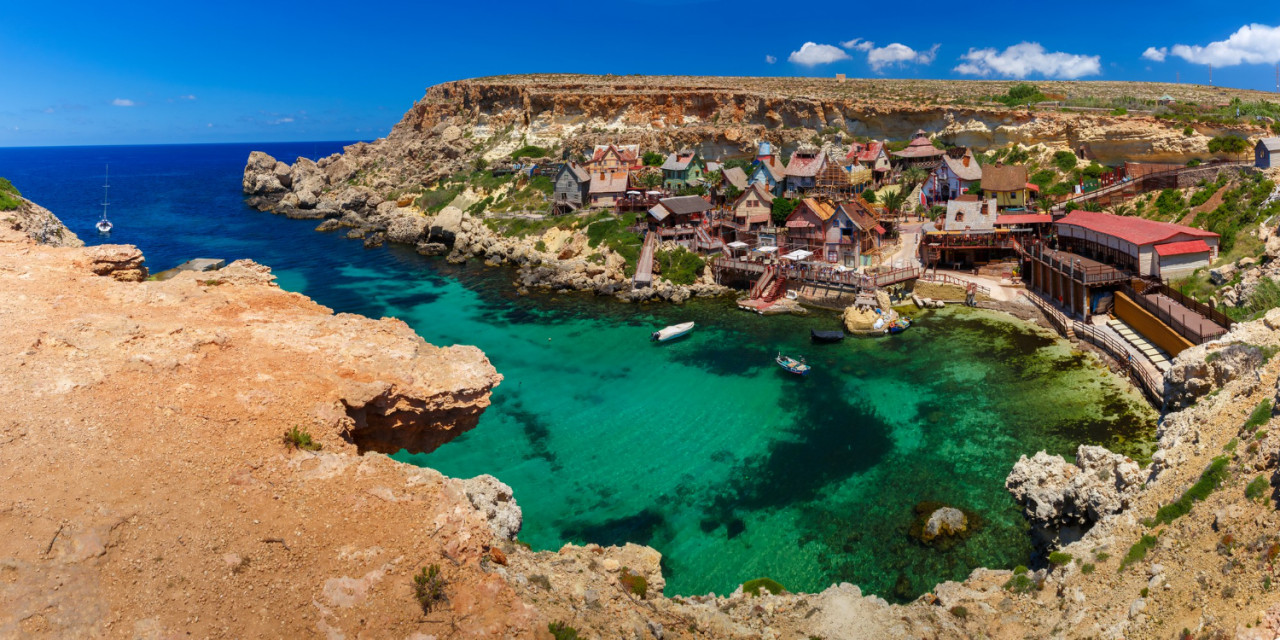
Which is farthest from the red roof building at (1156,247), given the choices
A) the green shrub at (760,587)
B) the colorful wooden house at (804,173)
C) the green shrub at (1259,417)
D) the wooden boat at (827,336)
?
the green shrub at (760,587)

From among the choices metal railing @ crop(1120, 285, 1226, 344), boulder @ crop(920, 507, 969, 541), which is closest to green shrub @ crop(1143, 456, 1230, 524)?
boulder @ crop(920, 507, 969, 541)

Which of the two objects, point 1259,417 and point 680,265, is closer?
point 1259,417

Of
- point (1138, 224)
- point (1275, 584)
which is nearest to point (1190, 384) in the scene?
point (1275, 584)

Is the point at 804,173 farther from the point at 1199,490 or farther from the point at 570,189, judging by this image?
the point at 1199,490

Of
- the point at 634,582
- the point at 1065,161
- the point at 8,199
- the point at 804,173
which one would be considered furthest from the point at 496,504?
the point at 1065,161

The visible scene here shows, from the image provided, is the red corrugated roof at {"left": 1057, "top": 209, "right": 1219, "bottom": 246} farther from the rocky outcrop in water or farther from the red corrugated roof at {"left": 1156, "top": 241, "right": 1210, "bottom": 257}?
the rocky outcrop in water

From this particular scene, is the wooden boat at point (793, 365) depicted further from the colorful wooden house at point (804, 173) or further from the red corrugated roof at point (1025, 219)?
the colorful wooden house at point (804, 173)
